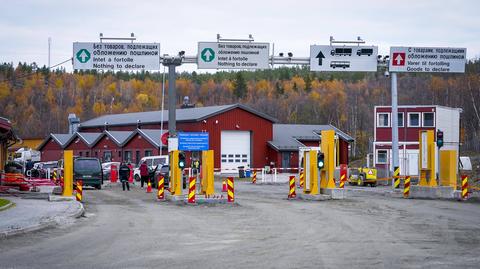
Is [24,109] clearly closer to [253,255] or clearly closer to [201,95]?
[201,95]

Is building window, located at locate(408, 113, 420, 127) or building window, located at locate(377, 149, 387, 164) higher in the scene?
building window, located at locate(408, 113, 420, 127)

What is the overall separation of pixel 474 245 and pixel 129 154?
5944cm

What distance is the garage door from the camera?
228 feet

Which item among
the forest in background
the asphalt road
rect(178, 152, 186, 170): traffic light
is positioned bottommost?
the asphalt road

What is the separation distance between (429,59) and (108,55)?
45.7ft

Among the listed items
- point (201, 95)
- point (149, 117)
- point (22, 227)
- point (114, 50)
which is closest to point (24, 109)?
point (201, 95)

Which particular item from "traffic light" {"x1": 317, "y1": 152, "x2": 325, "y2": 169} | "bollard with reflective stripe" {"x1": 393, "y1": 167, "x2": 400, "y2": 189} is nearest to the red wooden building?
"bollard with reflective stripe" {"x1": 393, "y1": 167, "x2": 400, "y2": 189}

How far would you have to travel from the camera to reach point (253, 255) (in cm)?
1278

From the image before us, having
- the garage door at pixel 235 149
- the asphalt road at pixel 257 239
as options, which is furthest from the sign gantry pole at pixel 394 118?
the garage door at pixel 235 149

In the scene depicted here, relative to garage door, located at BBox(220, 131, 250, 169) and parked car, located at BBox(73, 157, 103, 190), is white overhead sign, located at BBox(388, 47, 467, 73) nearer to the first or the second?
parked car, located at BBox(73, 157, 103, 190)

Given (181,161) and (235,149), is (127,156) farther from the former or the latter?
(181,161)

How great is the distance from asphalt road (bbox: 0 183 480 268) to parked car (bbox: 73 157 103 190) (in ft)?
49.3

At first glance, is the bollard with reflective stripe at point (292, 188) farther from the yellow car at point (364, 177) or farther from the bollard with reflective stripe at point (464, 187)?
the yellow car at point (364, 177)

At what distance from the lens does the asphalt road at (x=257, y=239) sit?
11922mm
